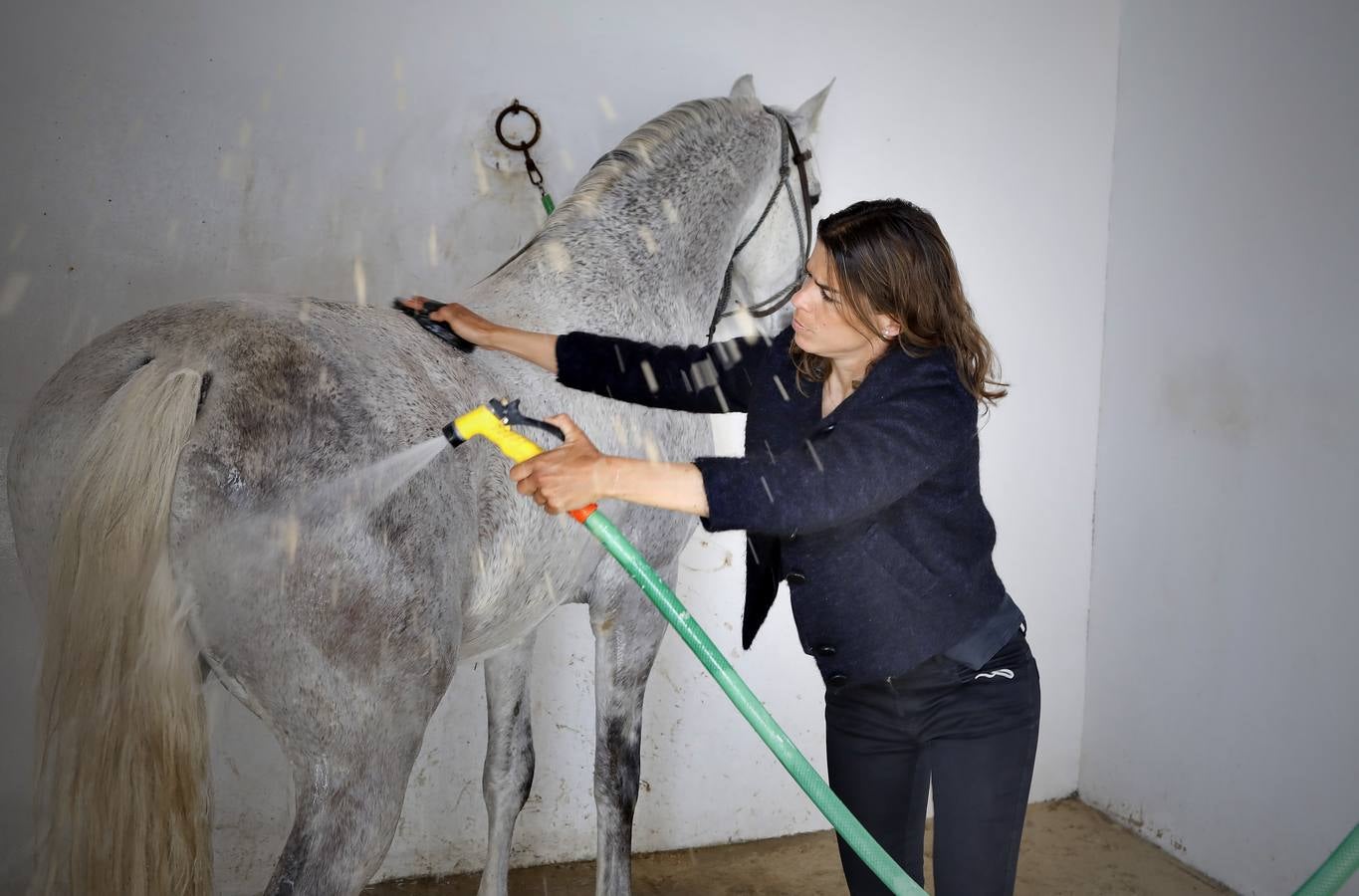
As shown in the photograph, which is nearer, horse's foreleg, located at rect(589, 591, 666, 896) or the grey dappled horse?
the grey dappled horse

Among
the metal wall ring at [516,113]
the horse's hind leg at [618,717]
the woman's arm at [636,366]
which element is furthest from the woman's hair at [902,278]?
the metal wall ring at [516,113]

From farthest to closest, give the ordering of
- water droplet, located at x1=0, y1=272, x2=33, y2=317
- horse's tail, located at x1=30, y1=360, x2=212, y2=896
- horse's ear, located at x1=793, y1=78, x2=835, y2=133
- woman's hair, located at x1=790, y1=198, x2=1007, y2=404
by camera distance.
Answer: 1. horse's ear, located at x1=793, y1=78, x2=835, y2=133
2. water droplet, located at x1=0, y1=272, x2=33, y2=317
3. woman's hair, located at x1=790, y1=198, x2=1007, y2=404
4. horse's tail, located at x1=30, y1=360, x2=212, y2=896

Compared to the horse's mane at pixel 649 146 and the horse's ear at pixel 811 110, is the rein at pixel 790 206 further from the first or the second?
the horse's mane at pixel 649 146

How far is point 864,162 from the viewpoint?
10.7 ft

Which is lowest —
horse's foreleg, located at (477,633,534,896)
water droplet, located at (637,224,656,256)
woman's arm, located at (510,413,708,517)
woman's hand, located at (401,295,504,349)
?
horse's foreleg, located at (477,633,534,896)

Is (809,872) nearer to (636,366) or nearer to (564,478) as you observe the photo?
(636,366)

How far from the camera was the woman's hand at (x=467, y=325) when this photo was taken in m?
1.87

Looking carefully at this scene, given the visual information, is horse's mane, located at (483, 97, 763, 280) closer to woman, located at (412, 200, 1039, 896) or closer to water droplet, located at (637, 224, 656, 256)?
water droplet, located at (637, 224, 656, 256)

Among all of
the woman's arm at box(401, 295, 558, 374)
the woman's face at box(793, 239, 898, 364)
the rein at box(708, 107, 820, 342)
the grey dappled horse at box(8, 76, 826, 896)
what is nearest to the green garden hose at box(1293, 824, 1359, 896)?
the woman's face at box(793, 239, 898, 364)

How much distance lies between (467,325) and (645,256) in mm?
601

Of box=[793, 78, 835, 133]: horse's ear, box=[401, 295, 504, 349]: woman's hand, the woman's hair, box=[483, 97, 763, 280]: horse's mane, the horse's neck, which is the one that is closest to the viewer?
the woman's hair

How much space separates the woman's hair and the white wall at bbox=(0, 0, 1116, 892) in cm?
158

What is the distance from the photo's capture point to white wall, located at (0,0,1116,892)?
100 inches

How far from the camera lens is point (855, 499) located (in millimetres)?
1440
